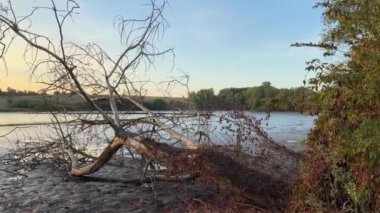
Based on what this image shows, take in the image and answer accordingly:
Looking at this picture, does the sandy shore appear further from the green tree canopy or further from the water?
the green tree canopy

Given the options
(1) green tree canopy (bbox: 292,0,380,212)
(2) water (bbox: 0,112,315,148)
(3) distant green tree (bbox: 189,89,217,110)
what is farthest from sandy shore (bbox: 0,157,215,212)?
(1) green tree canopy (bbox: 292,0,380,212)

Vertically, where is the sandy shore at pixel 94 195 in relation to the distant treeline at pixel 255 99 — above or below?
below

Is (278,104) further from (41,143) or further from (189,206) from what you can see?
(41,143)

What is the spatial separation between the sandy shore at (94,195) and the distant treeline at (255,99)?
193 centimetres

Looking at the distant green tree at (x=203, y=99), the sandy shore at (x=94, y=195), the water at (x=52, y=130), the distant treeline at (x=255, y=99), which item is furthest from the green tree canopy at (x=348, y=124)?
the distant green tree at (x=203, y=99)

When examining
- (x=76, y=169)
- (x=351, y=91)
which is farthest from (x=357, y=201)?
(x=76, y=169)

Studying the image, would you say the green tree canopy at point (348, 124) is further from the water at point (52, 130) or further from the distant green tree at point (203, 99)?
the distant green tree at point (203, 99)

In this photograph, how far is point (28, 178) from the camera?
503 inches

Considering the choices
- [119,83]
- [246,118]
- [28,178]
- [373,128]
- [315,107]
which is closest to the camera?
[373,128]

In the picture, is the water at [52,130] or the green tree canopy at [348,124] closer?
the green tree canopy at [348,124]

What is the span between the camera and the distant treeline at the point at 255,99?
24.2ft

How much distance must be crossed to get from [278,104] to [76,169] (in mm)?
5840

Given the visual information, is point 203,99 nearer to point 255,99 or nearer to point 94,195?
point 255,99

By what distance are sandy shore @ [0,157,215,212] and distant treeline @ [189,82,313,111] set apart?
1.93 metres
